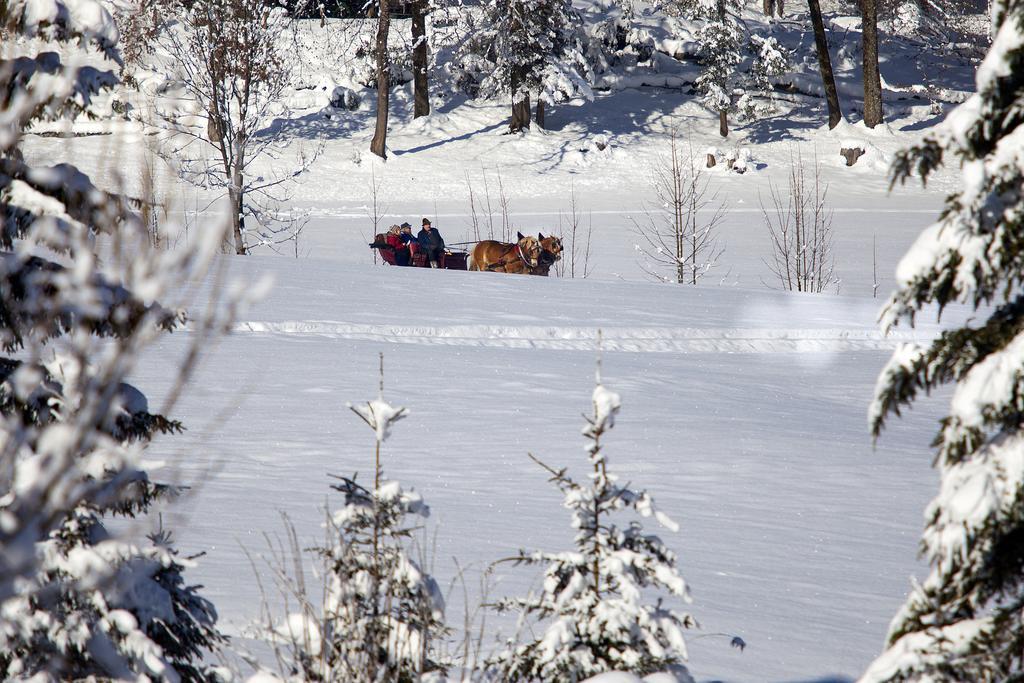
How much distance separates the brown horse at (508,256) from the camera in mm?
19359

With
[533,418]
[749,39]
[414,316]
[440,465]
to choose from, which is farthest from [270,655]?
[749,39]

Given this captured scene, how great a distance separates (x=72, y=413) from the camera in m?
3.53

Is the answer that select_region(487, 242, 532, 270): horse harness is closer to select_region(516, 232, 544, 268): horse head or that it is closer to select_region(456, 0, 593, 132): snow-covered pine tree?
select_region(516, 232, 544, 268): horse head

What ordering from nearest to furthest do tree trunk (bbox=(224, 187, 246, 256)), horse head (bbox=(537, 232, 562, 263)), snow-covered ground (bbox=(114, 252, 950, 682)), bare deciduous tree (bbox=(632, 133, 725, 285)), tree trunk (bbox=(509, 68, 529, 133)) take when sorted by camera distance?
snow-covered ground (bbox=(114, 252, 950, 682)) < horse head (bbox=(537, 232, 562, 263)) < tree trunk (bbox=(224, 187, 246, 256)) < bare deciduous tree (bbox=(632, 133, 725, 285)) < tree trunk (bbox=(509, 68, 529, 133))

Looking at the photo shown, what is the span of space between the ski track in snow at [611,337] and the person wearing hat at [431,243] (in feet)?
19.7

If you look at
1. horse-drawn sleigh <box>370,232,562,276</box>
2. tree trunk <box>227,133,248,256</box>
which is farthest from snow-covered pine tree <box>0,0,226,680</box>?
tree trunk <box>227,133,248,256</box>

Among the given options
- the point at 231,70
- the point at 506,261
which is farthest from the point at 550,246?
the point at 231,70

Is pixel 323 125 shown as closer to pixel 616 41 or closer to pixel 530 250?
pixel 616 41

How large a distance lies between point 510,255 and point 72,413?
53.7 feet

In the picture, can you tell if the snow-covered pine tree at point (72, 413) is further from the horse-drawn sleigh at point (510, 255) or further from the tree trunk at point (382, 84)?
the tree trunk at point (382, 84)

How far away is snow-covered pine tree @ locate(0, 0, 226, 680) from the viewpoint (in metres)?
3.52

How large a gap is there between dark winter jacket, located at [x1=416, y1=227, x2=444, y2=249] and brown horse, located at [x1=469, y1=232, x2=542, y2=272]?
3.20ft

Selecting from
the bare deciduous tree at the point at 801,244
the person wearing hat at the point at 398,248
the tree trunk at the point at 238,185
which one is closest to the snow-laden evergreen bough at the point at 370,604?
the bare deciduous tree at the point at 801,244

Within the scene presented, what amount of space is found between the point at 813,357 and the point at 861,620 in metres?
8.82
